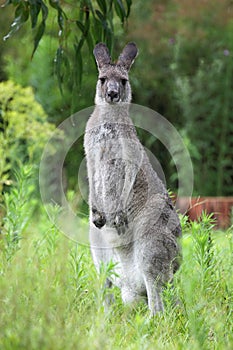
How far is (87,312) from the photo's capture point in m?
3.57

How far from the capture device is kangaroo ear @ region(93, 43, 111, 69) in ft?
13.9

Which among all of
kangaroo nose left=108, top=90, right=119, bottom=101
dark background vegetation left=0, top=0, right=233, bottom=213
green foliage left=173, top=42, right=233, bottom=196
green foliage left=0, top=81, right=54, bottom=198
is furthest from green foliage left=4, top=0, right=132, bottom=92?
green foliage left=173, top=42, right=233, bottom=196

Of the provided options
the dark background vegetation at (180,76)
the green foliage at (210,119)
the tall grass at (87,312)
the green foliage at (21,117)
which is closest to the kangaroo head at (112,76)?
the tall grass at (87,312)

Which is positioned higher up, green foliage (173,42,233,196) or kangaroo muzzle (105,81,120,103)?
green foliage (173,42,233,196)

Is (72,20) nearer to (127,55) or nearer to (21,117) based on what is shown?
(127,55)

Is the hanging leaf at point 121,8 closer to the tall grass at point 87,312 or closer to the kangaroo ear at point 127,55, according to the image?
the kangaroo ear at point 127,55

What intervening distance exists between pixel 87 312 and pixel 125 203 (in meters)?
0.78

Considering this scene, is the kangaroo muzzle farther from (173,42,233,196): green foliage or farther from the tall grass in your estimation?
(173,42,233,196): green foliage

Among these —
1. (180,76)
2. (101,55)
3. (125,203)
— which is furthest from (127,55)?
(180,76)

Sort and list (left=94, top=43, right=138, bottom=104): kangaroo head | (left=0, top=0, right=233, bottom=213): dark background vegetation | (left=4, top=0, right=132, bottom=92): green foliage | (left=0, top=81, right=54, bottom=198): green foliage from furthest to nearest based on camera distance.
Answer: (left=0, top=0, right=233, bottom=213): dark background vegetation → (left=0, top=81, right=54, bottom=198): green foliage → (left=94, top=43, right=138, bottom=104): kangaroo head → (left=4, top=0, right=132, bottom=92): green foliage

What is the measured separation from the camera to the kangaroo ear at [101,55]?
4237 millimetres

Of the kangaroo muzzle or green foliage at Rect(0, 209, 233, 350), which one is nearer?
green foliage at Rect(0, 209, 233, 350)

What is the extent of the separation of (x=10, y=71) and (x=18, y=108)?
9.42 ft

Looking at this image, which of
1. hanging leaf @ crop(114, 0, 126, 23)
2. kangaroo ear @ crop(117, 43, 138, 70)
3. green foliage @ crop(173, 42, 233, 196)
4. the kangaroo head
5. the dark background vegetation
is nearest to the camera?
hanging leaf @ crop(114, 0, 126, 23)
